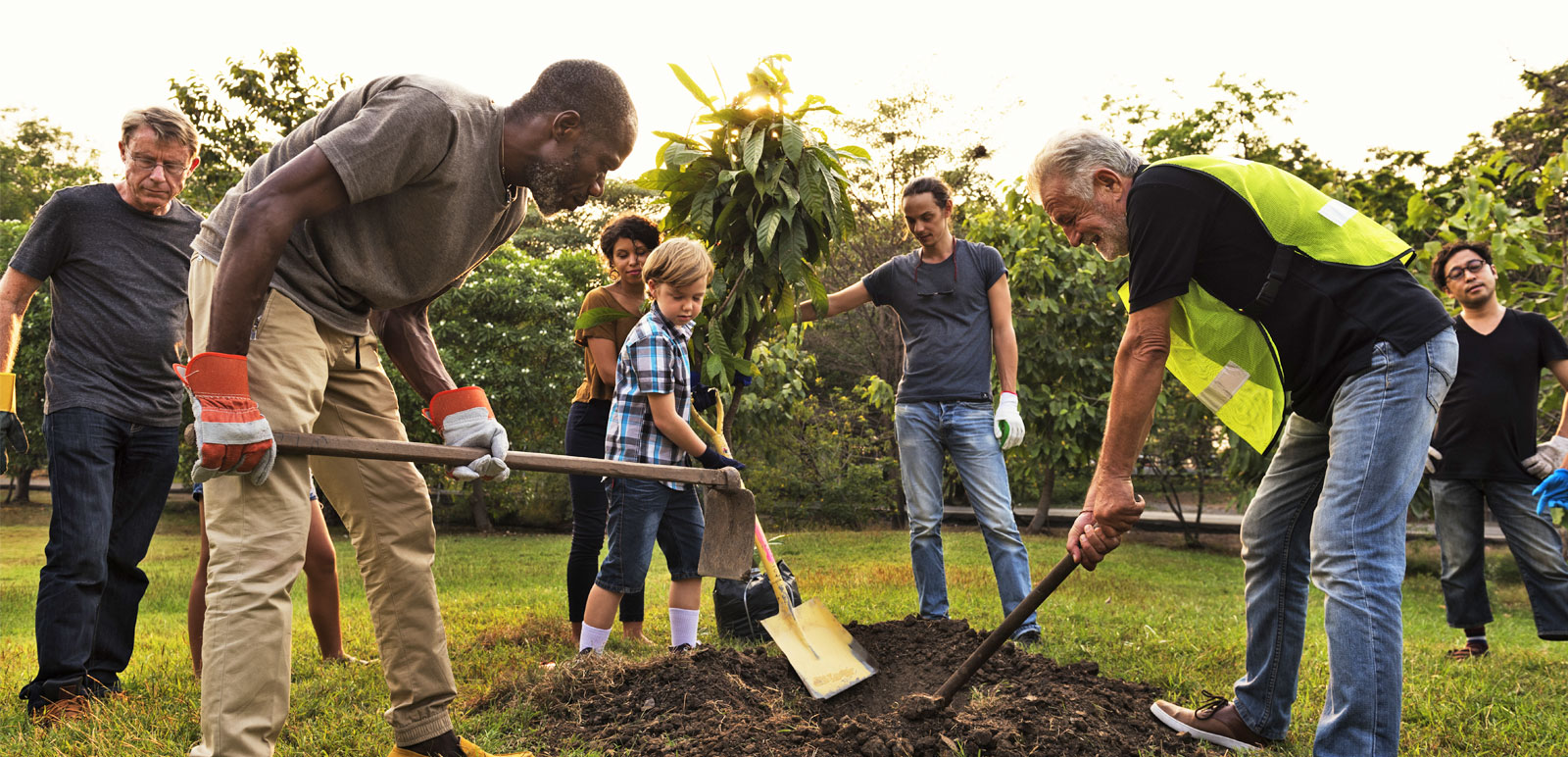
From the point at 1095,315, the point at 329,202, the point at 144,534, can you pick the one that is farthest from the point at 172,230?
the point at 1095,315

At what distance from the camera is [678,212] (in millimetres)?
5000

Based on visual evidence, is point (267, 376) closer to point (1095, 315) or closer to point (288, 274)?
point (288, 274)

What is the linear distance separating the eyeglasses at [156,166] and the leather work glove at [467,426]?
1.94m

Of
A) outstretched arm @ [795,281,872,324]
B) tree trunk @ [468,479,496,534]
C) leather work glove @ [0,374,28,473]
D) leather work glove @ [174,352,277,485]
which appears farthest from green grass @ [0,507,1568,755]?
tree trunk @ [468,479,496,534]

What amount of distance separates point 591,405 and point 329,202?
8.29 feet

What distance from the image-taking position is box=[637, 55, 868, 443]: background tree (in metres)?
4.67

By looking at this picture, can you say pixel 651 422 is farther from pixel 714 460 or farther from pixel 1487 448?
pixel 1487 448

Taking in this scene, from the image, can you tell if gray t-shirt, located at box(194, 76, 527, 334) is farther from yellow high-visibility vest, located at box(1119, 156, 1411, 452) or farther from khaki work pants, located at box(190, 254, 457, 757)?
yellow high-visibility vest, located at box(1119, 156, 1411, 452)

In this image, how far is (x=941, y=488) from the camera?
15.9 ft

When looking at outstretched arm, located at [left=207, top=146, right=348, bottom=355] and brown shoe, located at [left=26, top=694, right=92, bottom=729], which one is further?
brown shoe, located at [left=26, top=694, right=92, bottom=729]

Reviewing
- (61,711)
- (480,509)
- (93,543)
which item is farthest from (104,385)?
(480,509)

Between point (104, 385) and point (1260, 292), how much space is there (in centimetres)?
422

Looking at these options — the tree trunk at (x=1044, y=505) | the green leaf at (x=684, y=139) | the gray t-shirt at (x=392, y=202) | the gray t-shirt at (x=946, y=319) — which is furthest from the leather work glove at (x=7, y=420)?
the tree trunk at (x=1044, y=505)

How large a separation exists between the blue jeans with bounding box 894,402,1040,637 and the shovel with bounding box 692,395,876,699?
0.84 meters
